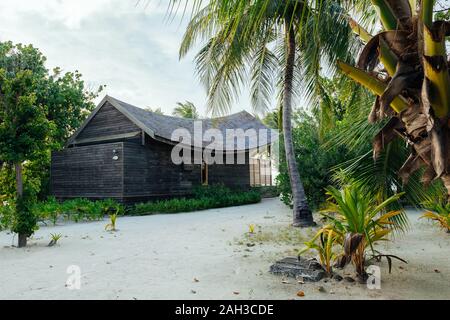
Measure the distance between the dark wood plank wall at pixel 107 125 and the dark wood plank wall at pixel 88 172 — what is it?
183 centimetres

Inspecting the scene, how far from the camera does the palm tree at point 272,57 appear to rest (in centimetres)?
823

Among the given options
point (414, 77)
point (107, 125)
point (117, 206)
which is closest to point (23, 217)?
point (117, 206)

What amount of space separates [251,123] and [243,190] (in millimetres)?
6363

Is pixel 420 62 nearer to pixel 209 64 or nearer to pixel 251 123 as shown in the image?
pixel 209 64

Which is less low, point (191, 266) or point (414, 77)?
point (414, 77)

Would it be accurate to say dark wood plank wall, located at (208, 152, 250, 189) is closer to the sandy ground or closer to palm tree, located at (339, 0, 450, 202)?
the sandy ground

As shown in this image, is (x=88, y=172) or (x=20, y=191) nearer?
(x=20, y=191)

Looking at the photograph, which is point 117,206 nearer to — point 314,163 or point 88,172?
point 88,172

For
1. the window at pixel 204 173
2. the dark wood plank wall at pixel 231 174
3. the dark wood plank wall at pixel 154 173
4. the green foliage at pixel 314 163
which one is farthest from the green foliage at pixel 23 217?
the dark wood plank wall at pixel 231 174

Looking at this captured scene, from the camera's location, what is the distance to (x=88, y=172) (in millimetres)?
15750

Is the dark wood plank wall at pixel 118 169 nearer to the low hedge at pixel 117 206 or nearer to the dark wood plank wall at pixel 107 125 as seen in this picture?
the dark wood plank wall at pixel 107 125

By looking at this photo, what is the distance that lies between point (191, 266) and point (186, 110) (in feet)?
116
